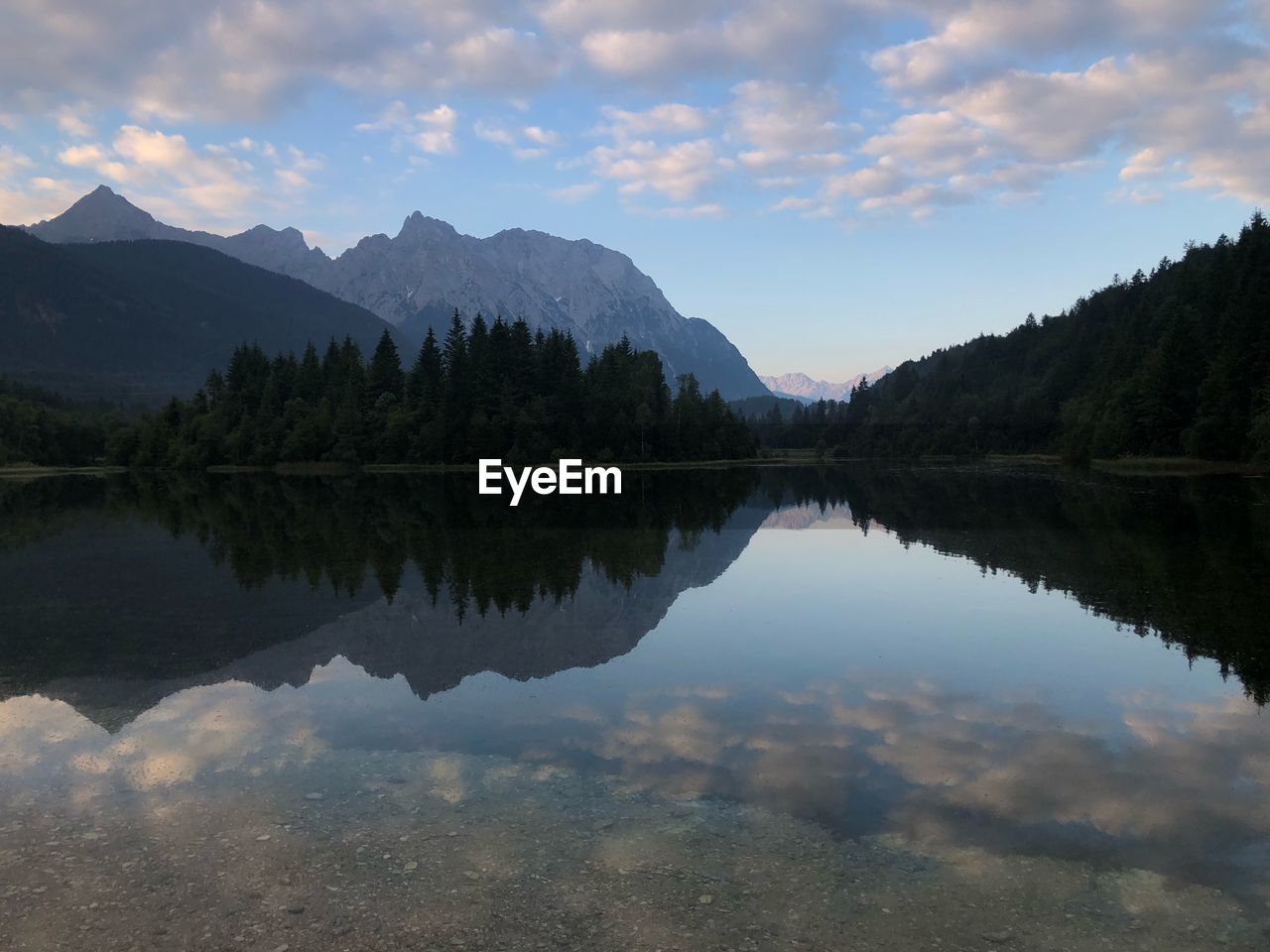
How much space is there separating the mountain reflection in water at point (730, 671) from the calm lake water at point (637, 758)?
0.34ft

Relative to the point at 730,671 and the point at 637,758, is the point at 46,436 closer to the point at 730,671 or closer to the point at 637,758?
the point at 730,671

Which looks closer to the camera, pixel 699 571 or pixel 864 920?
pixel 864 920

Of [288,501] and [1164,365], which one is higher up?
[1164,365]

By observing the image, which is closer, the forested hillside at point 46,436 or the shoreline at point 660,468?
the shoreline at point 660,468

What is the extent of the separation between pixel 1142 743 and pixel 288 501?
6760cm

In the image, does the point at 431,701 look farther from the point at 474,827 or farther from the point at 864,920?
the point at 864,920

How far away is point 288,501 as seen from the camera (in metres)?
70.9

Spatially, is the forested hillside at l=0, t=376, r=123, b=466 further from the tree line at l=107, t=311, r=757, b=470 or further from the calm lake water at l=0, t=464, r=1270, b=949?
the calm lake water at l=0, t=464, r=1270, b=949

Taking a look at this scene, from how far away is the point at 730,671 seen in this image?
60.4 ft

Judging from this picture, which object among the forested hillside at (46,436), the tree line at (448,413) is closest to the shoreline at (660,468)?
the tree line at (448,413)

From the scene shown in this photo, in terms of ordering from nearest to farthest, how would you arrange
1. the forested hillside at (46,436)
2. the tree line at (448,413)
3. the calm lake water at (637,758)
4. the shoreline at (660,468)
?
the calm lake water at (637,758) → the shoreline at (660,468) → the tree line at (448,413) → the forested hillside at (46,436)

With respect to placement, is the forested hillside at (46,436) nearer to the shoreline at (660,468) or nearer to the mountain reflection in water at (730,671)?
the shoreline at (660,468)

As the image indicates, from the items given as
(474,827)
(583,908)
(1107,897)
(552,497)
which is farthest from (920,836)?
(552,497)

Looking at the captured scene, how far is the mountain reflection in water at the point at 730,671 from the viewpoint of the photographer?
39.2 feet
